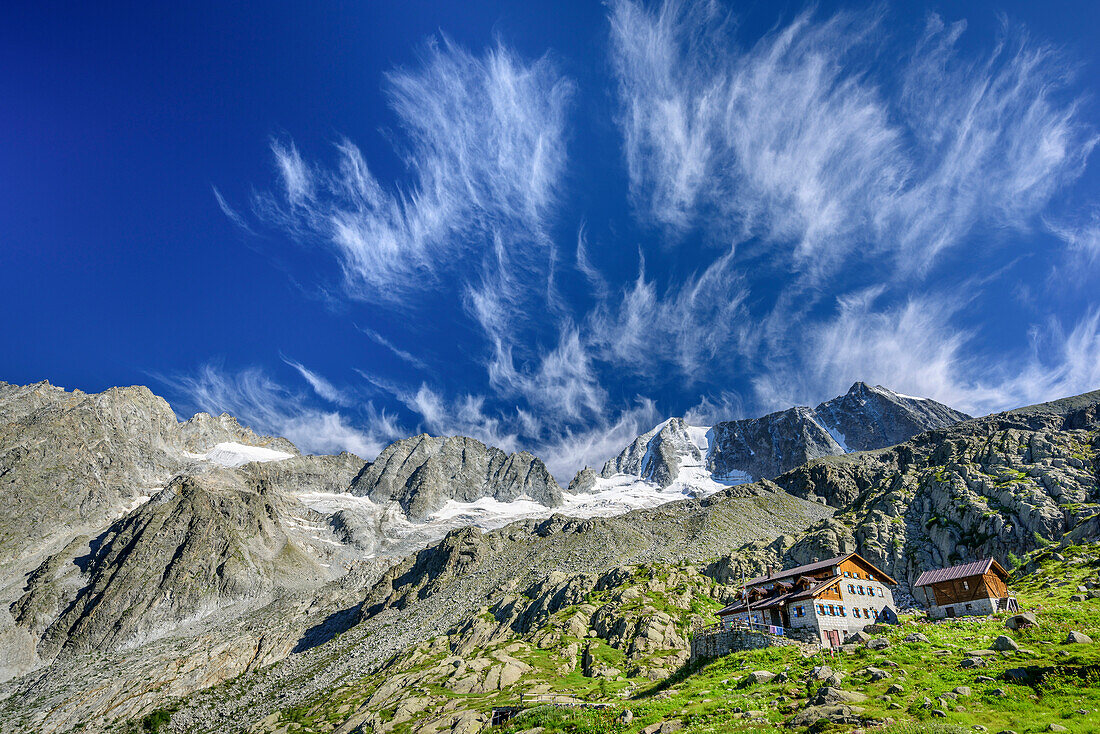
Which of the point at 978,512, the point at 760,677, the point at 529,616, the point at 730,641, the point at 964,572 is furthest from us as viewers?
the point at 529,616

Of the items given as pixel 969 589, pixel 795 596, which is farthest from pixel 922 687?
pixel 969 589

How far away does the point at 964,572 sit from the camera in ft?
192

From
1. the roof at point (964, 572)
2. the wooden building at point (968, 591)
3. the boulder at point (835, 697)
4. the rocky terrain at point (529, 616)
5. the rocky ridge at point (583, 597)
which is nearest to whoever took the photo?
the boulder at point (835, 697)

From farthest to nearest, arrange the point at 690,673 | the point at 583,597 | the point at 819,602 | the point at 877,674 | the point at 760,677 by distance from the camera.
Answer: the point at 583,597
the point at 819,602
the point at 690,673
the point at 760,677
the point at 877,674

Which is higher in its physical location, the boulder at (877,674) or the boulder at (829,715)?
the boulder at (877,674)

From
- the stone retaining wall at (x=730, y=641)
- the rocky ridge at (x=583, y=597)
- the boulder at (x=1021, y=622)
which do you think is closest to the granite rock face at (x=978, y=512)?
the rocky ridge at (x=583, y=597)

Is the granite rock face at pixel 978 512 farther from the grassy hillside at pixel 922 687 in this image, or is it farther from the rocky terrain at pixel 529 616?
the grassy hillside at pixel 922 687

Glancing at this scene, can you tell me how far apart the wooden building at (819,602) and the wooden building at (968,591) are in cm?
567

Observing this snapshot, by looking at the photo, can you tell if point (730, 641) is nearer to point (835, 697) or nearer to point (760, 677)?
point (760, 677)

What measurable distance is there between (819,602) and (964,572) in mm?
23050

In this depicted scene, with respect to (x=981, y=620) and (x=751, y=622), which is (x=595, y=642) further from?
(x=981, y=620)

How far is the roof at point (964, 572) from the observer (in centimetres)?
5675

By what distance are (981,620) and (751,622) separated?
20.0 metres

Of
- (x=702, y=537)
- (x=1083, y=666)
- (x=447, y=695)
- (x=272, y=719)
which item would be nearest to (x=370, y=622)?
(x=272, y=719)
